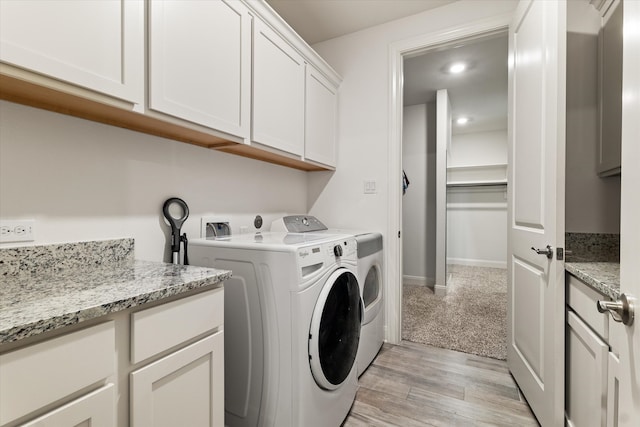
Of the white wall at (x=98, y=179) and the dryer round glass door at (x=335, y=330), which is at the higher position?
the white wall at (x=98, y=179)

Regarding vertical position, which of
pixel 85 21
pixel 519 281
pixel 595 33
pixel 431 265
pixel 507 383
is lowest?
pixel 507 383

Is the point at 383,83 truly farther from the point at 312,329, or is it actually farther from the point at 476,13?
the point at 312,329

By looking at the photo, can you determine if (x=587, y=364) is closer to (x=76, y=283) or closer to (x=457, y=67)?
(x=76, y=283)

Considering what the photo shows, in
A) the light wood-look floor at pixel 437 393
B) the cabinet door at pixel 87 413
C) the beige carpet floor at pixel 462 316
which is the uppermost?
the cabinet door at pixel 87 413

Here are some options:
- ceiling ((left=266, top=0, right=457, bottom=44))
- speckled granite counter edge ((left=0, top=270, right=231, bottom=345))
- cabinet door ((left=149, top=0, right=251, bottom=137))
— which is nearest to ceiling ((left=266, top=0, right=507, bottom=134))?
ceiling ((left=266, top=0, right=457, bottom=44))

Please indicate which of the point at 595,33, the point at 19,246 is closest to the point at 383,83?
Result: the point at 595,33

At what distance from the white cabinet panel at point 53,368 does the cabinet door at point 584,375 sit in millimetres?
1485

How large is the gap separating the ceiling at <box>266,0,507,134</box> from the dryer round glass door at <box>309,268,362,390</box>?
1937 millimetres

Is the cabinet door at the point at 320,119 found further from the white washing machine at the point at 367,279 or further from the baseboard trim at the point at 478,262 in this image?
the baseboard trim at the point at 478,262

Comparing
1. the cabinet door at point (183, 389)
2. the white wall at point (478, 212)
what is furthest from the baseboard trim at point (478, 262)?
the cabinet door at point (183, 389)

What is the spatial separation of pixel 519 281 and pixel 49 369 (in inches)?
78.7

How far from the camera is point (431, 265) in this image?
3.93 m

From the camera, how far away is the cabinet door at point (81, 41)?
75cm

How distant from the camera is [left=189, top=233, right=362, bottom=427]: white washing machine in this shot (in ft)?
3.75
